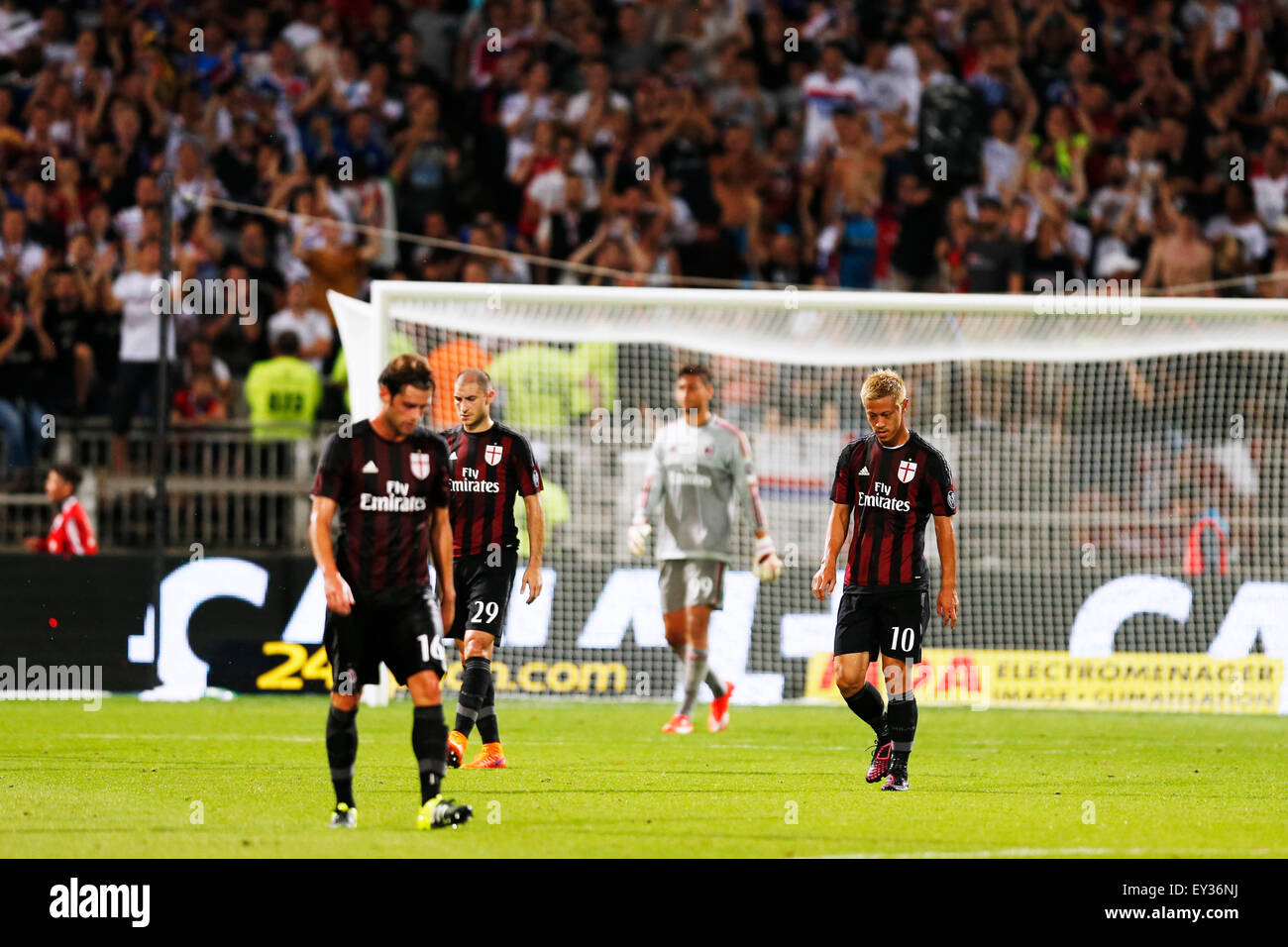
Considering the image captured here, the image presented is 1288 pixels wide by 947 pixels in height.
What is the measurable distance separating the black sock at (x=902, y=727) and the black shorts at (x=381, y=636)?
280 centimetres

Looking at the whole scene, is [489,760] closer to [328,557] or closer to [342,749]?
[342,749]

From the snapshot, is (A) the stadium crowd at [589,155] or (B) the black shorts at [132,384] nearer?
(B) the black shorts at [132,384]

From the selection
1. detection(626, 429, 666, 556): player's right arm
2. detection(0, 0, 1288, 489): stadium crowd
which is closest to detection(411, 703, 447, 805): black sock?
detection(626, 429, 666, 556): player's right arm

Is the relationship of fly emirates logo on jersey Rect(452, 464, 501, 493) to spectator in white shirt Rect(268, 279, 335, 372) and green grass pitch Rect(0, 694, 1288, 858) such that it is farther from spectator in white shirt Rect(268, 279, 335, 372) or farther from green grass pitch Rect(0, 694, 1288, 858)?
spectator in white shirt Rect(268, 279, 335, 372)

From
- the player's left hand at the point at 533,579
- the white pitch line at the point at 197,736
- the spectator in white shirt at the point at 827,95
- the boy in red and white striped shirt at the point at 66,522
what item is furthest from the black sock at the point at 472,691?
the spectator in white shirt at the point at 827,95

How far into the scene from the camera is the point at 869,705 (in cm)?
1017

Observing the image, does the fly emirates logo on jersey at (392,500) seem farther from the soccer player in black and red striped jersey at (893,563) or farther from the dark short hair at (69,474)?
the dark short hair at (69,474)

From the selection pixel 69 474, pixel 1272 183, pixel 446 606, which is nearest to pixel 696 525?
pixel 446 606

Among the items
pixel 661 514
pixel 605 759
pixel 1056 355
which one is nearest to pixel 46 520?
pixel 661 514

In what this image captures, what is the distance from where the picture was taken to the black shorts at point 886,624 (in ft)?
32.0

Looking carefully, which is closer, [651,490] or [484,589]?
[484,589]

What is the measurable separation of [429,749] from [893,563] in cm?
296

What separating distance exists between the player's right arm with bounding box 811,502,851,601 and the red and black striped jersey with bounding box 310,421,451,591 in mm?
2755

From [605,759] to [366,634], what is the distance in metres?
3.56
